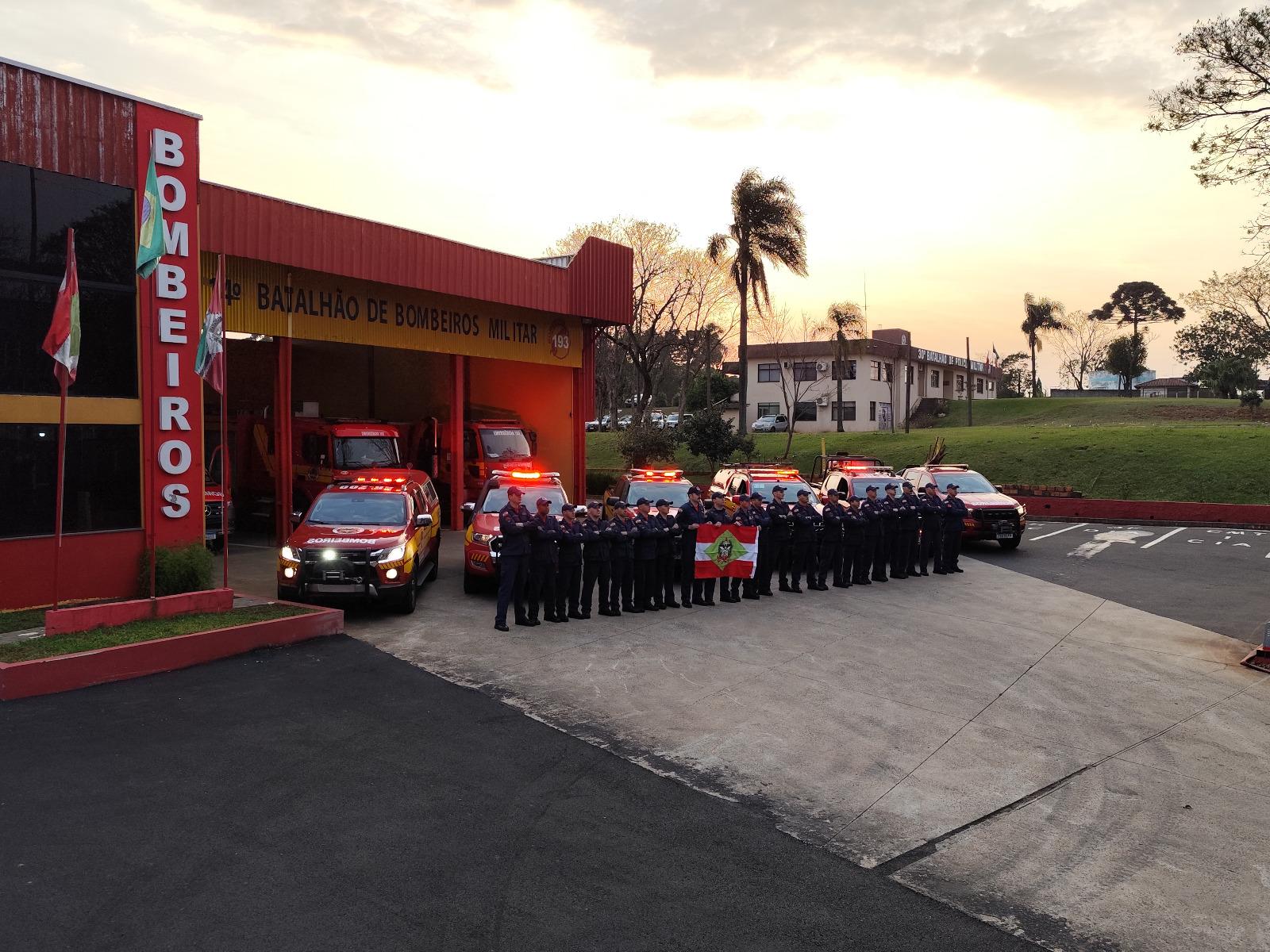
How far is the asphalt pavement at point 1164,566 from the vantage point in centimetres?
1474

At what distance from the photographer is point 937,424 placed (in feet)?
196

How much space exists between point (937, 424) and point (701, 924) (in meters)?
58.2

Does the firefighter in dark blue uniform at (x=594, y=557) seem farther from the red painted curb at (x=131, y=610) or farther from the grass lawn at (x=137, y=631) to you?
the red painted curb at (x=131, y=610)

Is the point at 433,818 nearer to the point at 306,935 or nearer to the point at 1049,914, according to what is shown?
the point at 306,935

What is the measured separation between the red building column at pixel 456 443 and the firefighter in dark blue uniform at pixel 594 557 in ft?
37.6

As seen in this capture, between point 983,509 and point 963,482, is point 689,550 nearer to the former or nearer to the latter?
point 983,509

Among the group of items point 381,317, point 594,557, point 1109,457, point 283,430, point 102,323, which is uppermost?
point 381,317

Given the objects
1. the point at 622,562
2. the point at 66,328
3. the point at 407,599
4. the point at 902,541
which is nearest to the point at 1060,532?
the point at 902,541

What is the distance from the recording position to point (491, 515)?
14500 millimetres

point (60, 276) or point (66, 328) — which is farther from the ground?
point (60, 276)

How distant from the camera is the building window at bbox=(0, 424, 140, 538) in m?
12.0

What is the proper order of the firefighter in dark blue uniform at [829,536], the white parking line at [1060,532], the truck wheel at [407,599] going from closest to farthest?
the truck wheel at [407,599] < the firefighter in dark blue uniform at [829,536] < the white parking line at [1060,532]

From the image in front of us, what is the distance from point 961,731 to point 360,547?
751cm

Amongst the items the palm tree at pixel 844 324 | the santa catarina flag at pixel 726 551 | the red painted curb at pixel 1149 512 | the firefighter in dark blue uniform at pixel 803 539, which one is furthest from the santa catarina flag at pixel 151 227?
the palm tree at pixel 844 324
